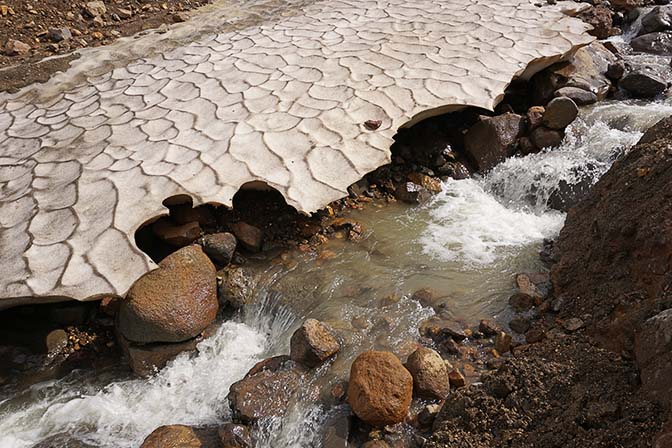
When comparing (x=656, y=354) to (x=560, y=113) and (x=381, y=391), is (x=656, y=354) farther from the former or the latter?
(x=560, y=113)

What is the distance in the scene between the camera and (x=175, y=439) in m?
2.91

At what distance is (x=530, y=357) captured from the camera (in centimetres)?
284

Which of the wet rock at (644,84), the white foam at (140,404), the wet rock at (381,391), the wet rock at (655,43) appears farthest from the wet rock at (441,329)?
the wet rock at (655,43)

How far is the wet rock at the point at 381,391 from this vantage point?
281 centimetres

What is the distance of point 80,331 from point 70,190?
0.99 meters

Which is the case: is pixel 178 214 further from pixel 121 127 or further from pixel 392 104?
pixel 392 104

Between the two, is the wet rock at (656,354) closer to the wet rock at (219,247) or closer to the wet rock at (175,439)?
the wet rock at (175,439)

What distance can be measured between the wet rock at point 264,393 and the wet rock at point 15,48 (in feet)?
18.9

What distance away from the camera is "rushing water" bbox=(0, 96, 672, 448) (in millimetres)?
3215

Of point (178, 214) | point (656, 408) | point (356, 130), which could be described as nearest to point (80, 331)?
point (178, 214)

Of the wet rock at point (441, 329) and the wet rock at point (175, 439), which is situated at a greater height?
the wet rock at point (441, 329)

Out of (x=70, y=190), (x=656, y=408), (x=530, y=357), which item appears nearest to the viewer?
(x=656, y=408)

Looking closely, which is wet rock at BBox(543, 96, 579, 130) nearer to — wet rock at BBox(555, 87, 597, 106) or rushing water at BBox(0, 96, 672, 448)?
rushing water at BBox(0, 96, 672, 448)

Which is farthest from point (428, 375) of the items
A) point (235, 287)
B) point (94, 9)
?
point (94, 9)
